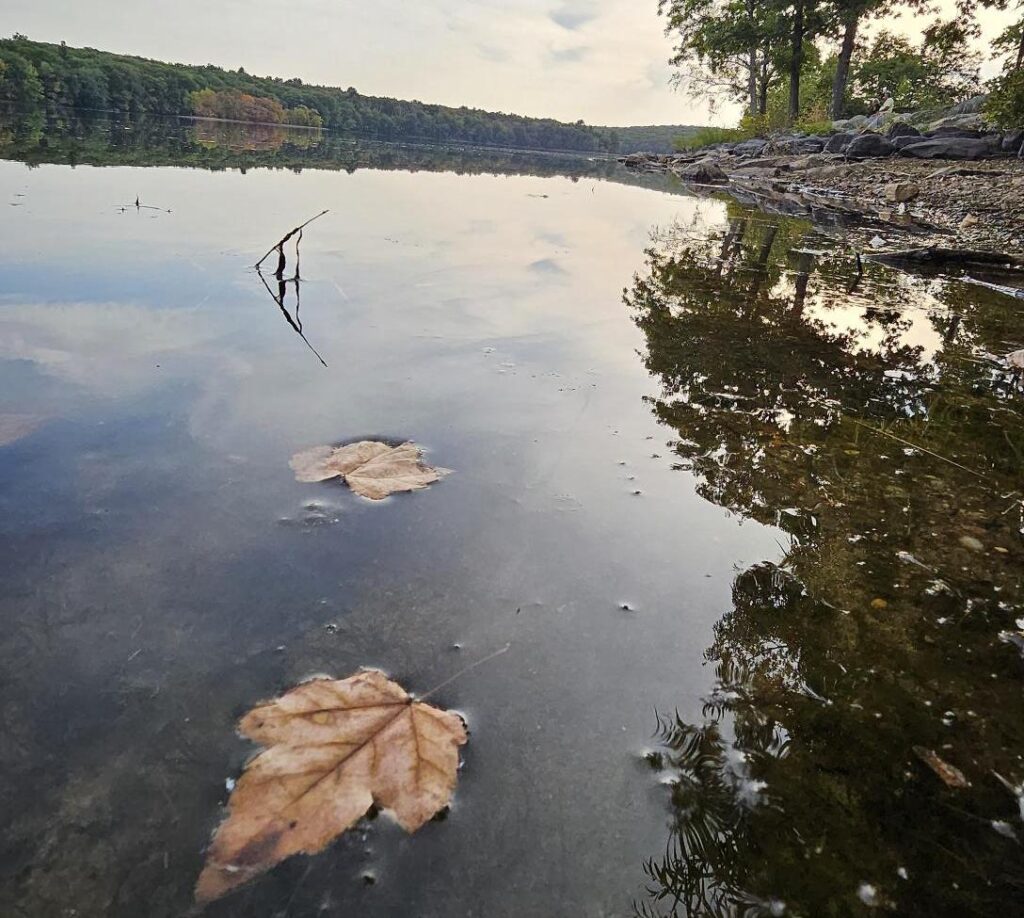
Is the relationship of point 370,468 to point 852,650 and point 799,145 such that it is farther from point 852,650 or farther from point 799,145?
point 799,145

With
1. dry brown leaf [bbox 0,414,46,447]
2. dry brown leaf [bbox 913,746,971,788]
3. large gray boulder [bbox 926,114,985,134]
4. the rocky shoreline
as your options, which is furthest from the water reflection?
large gray boulder [bbox 926,114,985,134]

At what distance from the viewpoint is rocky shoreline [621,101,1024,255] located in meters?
10.2

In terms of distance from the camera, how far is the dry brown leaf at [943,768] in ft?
3.99

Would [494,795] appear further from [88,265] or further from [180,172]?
[180,172]

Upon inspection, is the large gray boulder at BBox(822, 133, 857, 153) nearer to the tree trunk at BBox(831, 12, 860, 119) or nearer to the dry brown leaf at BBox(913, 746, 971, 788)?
the tree trunk at BBox(831, 12, 860, 119)

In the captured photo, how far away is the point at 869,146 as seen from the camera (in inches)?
752

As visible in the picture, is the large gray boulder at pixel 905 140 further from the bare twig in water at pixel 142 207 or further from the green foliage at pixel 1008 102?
the bare twig in water at pixel 142 207

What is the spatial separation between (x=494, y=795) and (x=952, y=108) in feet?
92.2

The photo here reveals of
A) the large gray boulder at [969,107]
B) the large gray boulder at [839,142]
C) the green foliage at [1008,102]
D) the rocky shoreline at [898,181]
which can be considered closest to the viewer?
the rocky shoreline at [898,181]

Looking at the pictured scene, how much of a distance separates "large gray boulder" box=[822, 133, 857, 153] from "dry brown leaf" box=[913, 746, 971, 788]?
24158 millimetres

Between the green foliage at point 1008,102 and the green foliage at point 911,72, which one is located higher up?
the green foliage at point 911,72

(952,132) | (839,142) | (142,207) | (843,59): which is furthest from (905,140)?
(142,207)

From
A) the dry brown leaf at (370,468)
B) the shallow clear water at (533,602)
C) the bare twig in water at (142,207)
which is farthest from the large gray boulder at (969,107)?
the dry brown leaf at (370,468)

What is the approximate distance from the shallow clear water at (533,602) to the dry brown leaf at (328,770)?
0.13 ft
